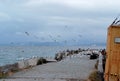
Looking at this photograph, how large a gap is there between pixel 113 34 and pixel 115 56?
78 centimetres

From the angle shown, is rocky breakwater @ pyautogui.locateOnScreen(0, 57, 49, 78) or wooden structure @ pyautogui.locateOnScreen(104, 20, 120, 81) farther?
rocky breakwater @ pyautogui.locateOnScreen(0, 57, 49, 78)

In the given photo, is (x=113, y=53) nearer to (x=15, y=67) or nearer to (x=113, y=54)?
(x=113, y=54)

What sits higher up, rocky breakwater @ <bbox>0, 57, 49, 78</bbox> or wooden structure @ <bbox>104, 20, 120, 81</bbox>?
wooden structure @ <bbox>104, 20, 120, 81</bbox>

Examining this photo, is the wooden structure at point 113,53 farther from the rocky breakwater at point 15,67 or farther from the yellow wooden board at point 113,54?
the rocky breakwater at point 15,67

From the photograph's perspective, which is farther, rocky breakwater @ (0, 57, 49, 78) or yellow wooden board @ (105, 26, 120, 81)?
rocky breakwater @ (0, 57, 49, 78)

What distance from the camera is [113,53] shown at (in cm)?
1395

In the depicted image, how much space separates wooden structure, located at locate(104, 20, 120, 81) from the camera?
545 inches

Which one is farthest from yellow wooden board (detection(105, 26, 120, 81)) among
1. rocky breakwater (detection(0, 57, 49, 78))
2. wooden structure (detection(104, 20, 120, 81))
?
rocky breakwater (detection(0, 57, 49, 78))

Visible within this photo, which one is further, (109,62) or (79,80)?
(79,80)

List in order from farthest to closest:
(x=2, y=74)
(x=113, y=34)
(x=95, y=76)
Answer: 1. (x=2, y=74)
2. (x=95, y=76)
3. (x=113, y=34)

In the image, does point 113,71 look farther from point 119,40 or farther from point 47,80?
point 47,80

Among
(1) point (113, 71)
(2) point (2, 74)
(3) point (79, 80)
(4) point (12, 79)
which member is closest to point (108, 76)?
(1) point (113, 71)

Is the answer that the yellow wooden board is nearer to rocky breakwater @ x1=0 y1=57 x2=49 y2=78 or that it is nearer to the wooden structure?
the wooden structure

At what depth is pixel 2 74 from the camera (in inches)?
798
